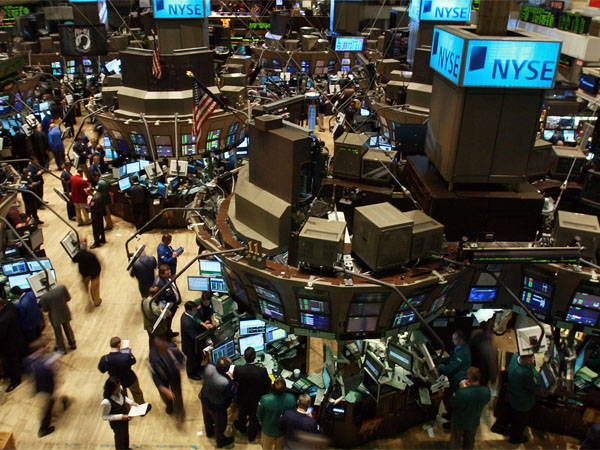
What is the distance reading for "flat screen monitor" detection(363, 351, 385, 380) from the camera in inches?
304

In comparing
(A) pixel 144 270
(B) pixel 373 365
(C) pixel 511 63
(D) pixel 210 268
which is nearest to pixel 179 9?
(A) pixel 144 270

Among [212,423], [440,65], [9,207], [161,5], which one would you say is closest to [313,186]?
[440,65]

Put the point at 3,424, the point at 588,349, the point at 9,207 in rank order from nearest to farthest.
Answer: the point at 3,424 → the point at 588,349 → the point at 9,207

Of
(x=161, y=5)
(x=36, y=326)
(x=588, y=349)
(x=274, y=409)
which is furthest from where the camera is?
(x=161, y=5)

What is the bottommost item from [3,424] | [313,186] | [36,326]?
[3,424]

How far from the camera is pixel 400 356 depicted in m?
7.98

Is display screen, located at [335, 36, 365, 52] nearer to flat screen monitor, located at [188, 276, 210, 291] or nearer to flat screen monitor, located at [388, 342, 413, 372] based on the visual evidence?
flat screen monitor, located at [188, 276, 210, 291]

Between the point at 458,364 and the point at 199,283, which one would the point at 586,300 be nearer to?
the point at 458,364

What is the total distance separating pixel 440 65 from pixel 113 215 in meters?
10.5

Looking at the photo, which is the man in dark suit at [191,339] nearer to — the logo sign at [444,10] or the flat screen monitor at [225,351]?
the flat screen monitor at [225,351]

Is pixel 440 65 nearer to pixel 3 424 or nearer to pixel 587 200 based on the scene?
pixel 587 200

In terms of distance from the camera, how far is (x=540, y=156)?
9695 millimetres

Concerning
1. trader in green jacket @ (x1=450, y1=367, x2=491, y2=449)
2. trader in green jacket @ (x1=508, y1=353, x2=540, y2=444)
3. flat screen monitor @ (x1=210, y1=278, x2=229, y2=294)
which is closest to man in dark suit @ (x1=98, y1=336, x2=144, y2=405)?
flat screen monitor @ (x1=210, y1=278, x2=229, y2=294)

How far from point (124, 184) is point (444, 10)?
487 inches
